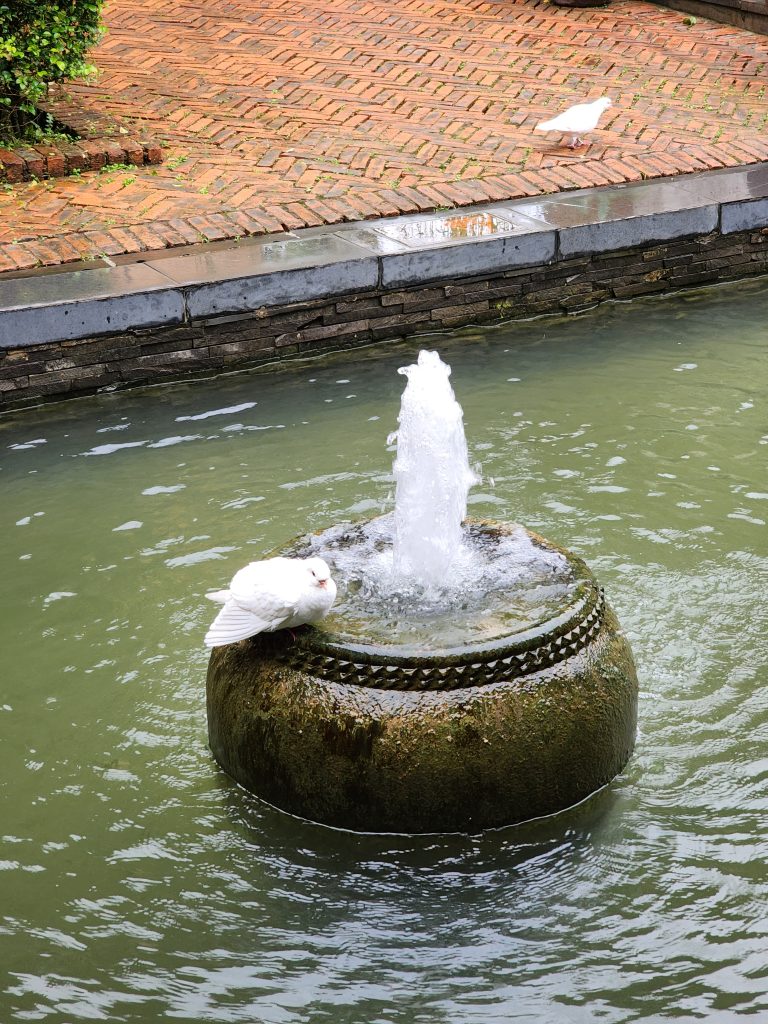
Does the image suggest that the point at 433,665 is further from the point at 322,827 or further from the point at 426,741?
the point at 322,827

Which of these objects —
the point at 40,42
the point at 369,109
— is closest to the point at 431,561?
the point at 40,42

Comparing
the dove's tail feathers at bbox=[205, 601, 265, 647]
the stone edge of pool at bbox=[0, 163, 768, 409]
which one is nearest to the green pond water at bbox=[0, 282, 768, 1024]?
the stone edge of pool at bbox=[0, 163, 768, 409]

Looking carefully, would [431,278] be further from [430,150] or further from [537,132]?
[537,132]

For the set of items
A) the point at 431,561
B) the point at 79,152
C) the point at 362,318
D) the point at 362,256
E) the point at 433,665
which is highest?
the point at 79,152

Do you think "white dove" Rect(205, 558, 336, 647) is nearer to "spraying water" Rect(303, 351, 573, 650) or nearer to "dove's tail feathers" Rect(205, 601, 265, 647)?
"dove's tail feathers" Rect(205, 601, 265, 647)

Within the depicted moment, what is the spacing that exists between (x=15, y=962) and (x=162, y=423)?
11.3 feet

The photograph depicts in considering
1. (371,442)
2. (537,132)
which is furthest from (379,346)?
→ (537,132)

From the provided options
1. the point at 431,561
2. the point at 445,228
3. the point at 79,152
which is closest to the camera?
the point at 431,561

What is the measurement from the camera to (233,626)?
3.47 meters

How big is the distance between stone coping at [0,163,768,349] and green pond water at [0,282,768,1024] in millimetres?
438

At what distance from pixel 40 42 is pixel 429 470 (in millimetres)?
5409

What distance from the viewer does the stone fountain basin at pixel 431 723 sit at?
3.38 metres

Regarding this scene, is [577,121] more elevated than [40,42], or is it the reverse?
[40,42]

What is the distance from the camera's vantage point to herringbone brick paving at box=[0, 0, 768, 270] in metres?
7.64
